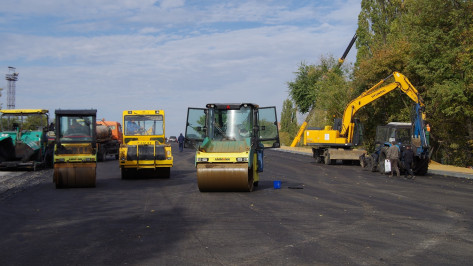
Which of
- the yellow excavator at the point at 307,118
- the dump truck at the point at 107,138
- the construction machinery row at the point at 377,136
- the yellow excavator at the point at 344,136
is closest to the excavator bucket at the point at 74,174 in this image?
the construction machinery row at the point at 377,136

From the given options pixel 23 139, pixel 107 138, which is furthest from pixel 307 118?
pixel 23 139

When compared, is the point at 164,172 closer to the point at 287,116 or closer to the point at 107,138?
the point at 107,138

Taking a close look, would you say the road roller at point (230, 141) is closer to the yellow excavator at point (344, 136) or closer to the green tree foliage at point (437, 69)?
the green tree foliage at point (437, 69)

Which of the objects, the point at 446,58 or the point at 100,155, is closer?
the point at 446,58

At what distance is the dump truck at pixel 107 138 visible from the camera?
36938mm

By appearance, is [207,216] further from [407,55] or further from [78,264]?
[407,55]

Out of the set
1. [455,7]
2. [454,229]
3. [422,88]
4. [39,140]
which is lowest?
[454,229]

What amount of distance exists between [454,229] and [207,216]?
17.1 ft

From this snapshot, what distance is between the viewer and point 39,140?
28.9 metres

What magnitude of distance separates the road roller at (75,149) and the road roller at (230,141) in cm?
352

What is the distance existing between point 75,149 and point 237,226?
410 inches

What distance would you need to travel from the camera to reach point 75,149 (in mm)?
19703

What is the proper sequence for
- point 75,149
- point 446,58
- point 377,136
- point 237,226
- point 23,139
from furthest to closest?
1. point 446,58
2. point 377,136
3. point 23,139
4. point 75,149
5. point 237,226

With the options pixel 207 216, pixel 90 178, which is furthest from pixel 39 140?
pixel 207 216
